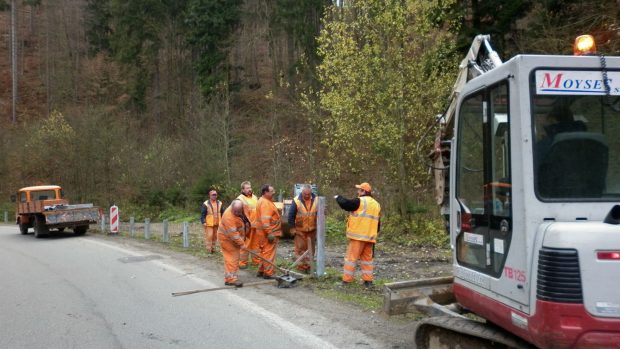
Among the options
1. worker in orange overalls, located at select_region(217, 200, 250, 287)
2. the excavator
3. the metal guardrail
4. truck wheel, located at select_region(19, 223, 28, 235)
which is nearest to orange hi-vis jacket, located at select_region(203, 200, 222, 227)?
worker in orange overalls, located at select_region(217, 200, 250, 287)

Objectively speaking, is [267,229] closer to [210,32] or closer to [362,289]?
[362,289]

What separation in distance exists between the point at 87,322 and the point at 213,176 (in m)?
21.3

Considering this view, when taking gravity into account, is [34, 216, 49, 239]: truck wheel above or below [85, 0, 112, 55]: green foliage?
below

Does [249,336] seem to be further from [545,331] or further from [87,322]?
[545,331]

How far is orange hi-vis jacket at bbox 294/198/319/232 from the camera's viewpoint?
10914 millimetres

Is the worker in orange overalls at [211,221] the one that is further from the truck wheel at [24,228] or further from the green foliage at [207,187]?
the truck wheel at [24,228]

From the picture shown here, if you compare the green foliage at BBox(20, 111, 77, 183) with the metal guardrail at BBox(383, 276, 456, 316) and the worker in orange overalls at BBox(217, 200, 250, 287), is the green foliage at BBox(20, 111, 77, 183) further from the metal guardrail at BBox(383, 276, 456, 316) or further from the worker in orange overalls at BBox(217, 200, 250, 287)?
the metal guardrail at BBox(383, 276, 456, 316)

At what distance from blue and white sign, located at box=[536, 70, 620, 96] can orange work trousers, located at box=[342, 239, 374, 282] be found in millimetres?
5875

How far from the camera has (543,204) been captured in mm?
3646

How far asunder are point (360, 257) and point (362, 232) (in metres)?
0.52

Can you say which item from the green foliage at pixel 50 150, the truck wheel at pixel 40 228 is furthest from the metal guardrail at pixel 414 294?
the green foliage at pixel 50 150

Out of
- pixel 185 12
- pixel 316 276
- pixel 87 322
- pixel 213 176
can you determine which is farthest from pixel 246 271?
pixel 185 12

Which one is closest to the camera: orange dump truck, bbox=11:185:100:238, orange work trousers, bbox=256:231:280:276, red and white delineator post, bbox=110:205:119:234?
orange work trousers, bbox=256:231:280:276

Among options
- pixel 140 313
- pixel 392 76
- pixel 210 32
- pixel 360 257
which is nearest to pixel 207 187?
pixel 392 76
